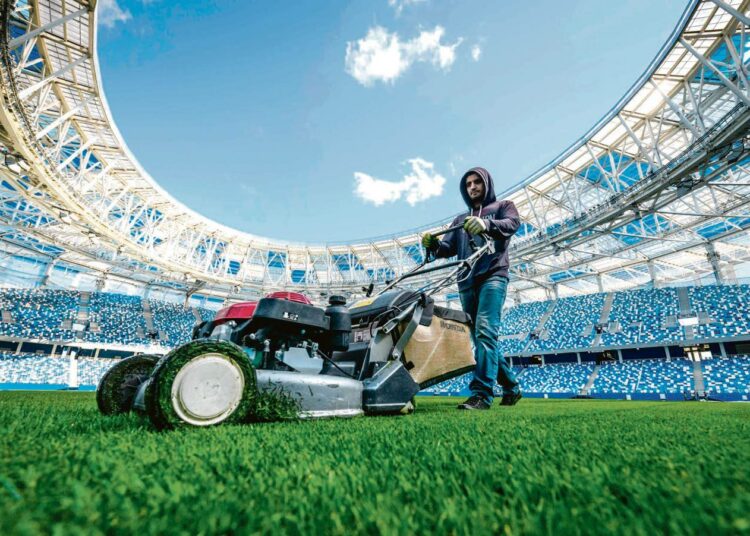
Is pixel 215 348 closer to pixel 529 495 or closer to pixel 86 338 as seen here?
pixel 529 495

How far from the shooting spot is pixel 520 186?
17.3 m

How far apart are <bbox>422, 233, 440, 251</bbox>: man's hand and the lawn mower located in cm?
10

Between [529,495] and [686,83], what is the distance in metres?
15.9

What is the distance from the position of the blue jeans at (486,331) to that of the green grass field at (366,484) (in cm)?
178

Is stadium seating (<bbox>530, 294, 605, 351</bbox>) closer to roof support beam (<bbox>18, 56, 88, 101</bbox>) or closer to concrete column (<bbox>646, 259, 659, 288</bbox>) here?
concrete column (<bbox>646, 259, 659, 288</bbox>)

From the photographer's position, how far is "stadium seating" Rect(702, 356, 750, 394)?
17141mm

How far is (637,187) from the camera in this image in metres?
12.3

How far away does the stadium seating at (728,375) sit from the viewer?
17.1 metres

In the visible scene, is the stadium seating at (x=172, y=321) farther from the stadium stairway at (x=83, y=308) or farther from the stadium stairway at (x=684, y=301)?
the stadium stairway at (x=684, y=301)

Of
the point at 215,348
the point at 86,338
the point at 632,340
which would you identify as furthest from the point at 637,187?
the point at 86,338

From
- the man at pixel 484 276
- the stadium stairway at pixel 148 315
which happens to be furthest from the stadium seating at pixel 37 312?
the man at pixel 484 276

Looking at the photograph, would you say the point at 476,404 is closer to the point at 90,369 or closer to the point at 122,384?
the point at 122,384

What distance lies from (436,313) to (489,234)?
89cm

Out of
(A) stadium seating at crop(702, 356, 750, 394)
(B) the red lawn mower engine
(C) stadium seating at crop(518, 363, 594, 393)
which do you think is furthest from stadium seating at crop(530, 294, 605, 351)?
(B) the red lawn mower engine
